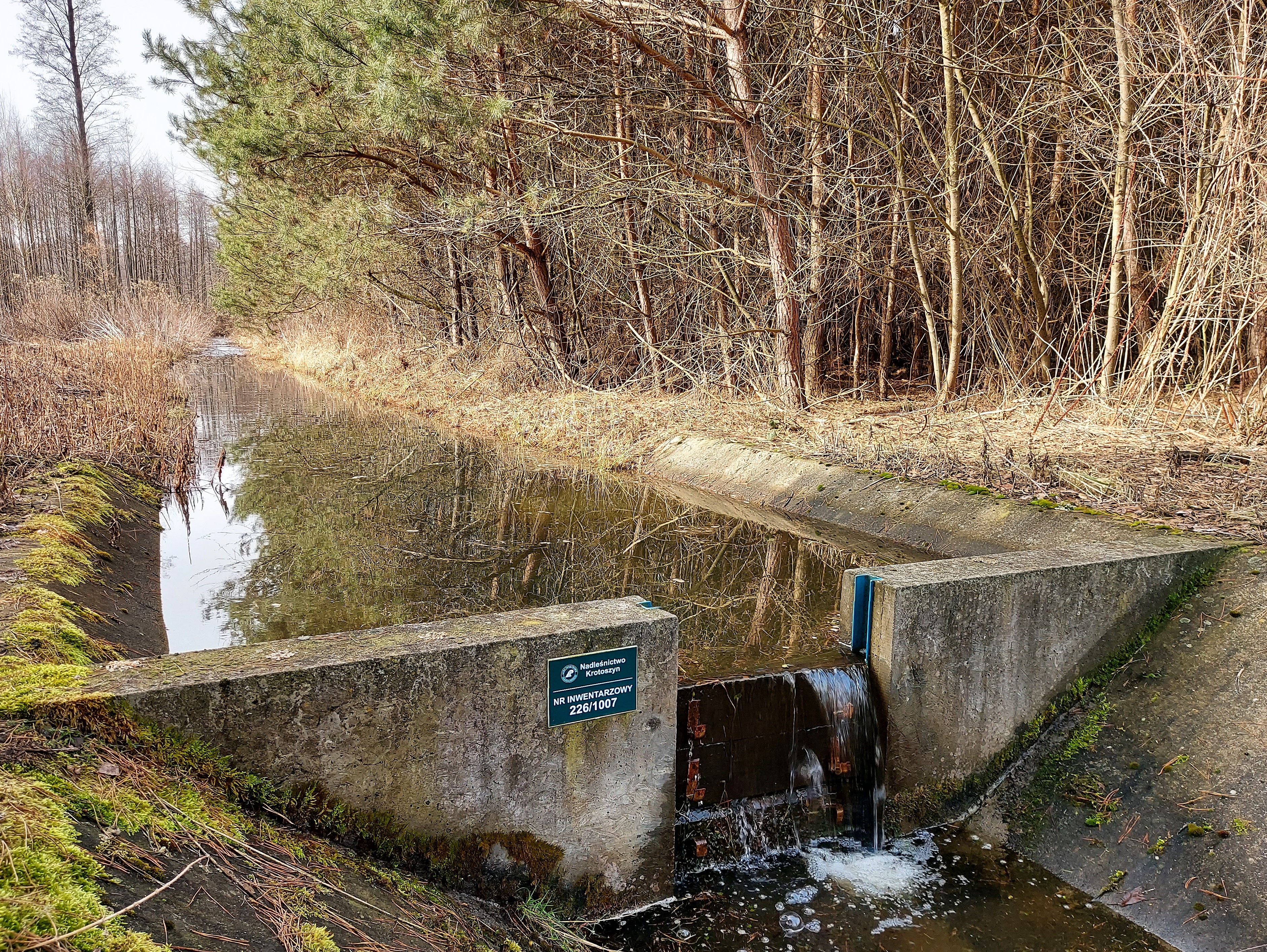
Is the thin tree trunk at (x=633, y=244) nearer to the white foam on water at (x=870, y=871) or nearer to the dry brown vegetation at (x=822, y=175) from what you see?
the dry brown vegetation at (x=822, y=175)

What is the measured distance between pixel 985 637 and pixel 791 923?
5.86 ft

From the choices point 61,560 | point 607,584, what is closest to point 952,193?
point 607,584

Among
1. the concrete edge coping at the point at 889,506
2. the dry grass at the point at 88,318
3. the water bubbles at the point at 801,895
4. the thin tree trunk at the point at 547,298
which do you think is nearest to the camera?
the water bubbles at the point at 801,895

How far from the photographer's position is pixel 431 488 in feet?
34.4

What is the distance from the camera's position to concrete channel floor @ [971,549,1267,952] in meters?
3.74

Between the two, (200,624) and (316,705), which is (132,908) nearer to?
(316,705)

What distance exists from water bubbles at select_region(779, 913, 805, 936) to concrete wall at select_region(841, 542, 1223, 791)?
3.14 feet

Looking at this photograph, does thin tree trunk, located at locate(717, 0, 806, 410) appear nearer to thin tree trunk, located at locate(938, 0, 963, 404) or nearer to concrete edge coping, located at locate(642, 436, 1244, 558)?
concrete edge coping, located at locate(642, 436, 1244, 558)

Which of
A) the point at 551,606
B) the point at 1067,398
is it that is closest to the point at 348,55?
the point at 1067,398

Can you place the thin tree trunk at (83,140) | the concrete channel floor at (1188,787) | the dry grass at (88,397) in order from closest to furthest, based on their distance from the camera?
1. the concrete channel floor at (1188,787)
2. the dry grass at (88,397)
3. the thin tree trunk at (83,140)

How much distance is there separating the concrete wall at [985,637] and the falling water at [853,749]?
9cm

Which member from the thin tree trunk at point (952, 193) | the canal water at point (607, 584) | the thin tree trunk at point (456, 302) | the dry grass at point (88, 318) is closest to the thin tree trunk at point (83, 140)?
the dry grass at point (88, 318)

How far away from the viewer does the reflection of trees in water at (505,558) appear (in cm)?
607

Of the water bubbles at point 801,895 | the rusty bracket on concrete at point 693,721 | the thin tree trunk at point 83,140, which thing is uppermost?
the thin tree trunk at point 83,140
